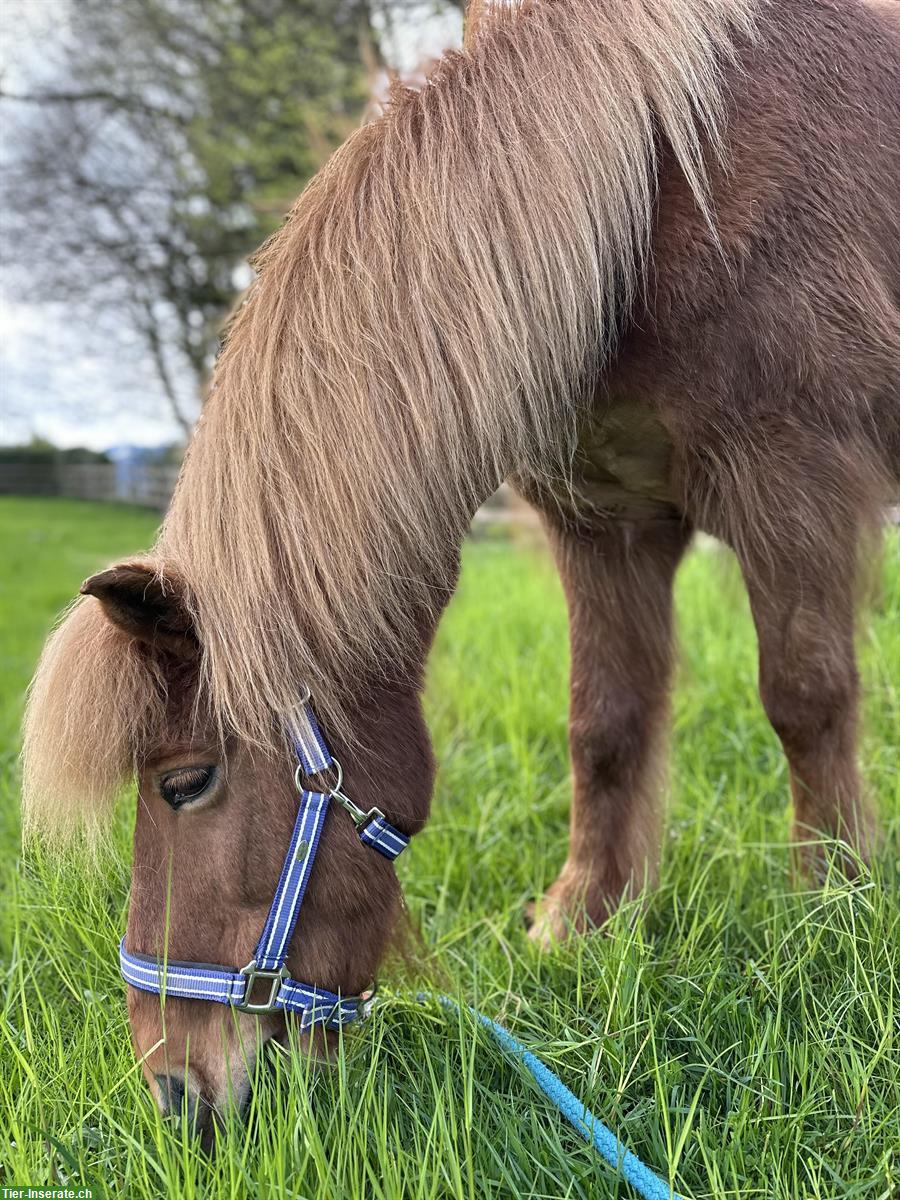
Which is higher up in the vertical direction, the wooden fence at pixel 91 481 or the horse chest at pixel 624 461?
the wooden fence at pixel 91 481

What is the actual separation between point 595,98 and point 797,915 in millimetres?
1621

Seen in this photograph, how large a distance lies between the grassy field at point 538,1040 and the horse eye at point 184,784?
0.25 metres

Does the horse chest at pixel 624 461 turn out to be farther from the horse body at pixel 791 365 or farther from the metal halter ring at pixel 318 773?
the metal halter ring at pixel 318 773

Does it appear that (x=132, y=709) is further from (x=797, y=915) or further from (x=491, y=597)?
(x=491, y=597)

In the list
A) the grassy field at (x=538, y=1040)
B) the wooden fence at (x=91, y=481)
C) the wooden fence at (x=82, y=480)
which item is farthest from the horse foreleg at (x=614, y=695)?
the wooden fence at (x=82, y=480)

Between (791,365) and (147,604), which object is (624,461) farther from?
(147,604)

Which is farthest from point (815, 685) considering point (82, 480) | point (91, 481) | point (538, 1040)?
point (82, 480)

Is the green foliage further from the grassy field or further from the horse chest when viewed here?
the horse chest

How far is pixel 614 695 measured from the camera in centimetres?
224

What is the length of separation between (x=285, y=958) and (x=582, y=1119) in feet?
1.64

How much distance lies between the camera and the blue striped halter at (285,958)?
133cm

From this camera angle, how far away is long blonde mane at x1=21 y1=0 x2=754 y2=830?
4.55 ft

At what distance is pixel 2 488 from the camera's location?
2323cm

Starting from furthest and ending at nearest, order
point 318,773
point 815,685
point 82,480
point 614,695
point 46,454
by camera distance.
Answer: point 46,454
point 82,480
point 614,695
point 815,685
point 318,773
